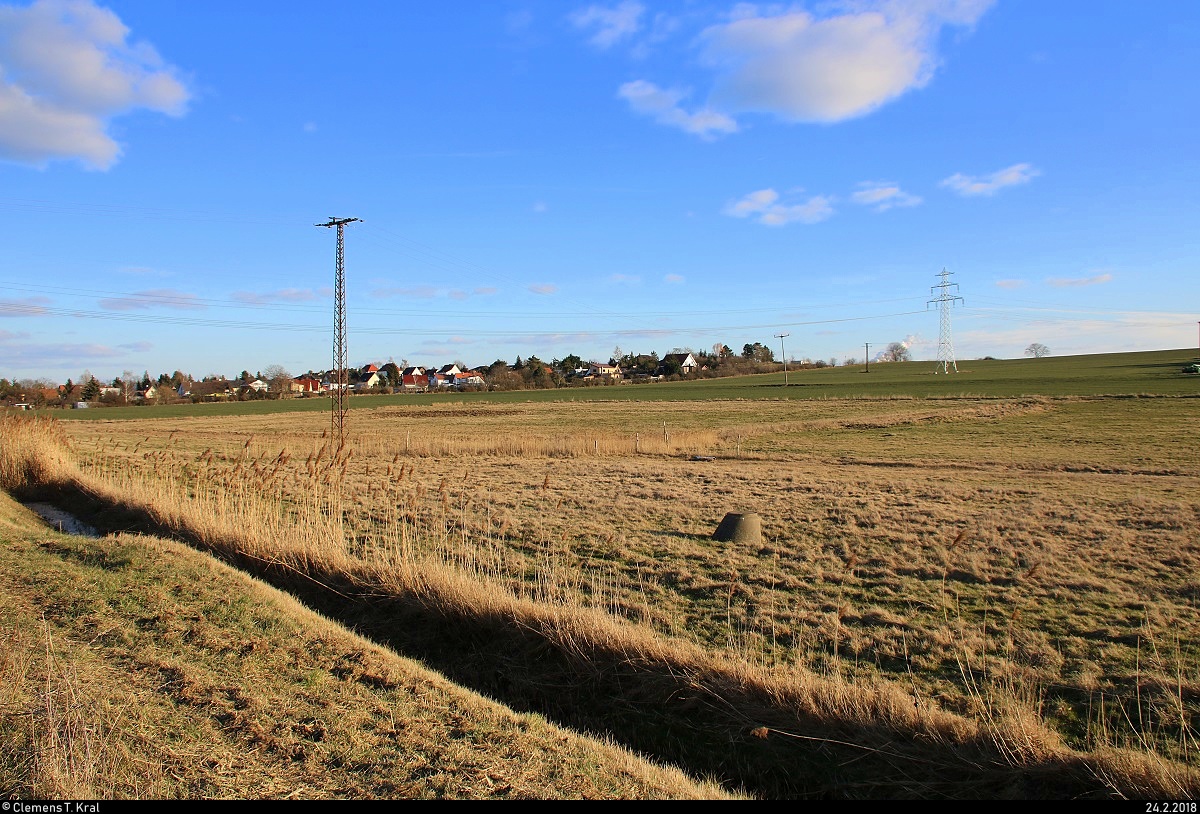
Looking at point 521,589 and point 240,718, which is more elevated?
point 240,718

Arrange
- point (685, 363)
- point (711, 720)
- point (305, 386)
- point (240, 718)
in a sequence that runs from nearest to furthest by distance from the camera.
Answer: point (240, 718) < point (711, 720) < point (305, 386) < point (685, 363)

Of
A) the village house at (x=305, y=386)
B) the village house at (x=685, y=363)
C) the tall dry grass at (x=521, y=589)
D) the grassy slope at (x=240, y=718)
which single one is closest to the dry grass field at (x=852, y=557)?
the tall dry grass at (x=521, y=589)

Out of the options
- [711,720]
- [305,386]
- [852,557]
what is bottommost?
[711,720]

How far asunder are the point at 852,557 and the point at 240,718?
24.9 feet

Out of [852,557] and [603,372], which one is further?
[603,372]

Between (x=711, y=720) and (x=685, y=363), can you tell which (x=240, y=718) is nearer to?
(x=711, y=720)

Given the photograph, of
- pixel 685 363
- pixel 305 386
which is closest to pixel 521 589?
pixel 305 386

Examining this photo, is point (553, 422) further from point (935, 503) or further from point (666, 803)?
point (666, 803)

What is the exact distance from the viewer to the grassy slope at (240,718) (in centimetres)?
430

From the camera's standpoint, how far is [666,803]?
4.43 metres

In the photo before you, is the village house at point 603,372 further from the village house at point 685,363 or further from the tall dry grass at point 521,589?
the tall dry grass at point 521,589

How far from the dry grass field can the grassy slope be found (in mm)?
1465

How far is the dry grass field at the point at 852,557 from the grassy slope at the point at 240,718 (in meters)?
1.46

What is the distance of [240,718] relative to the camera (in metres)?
5.11
